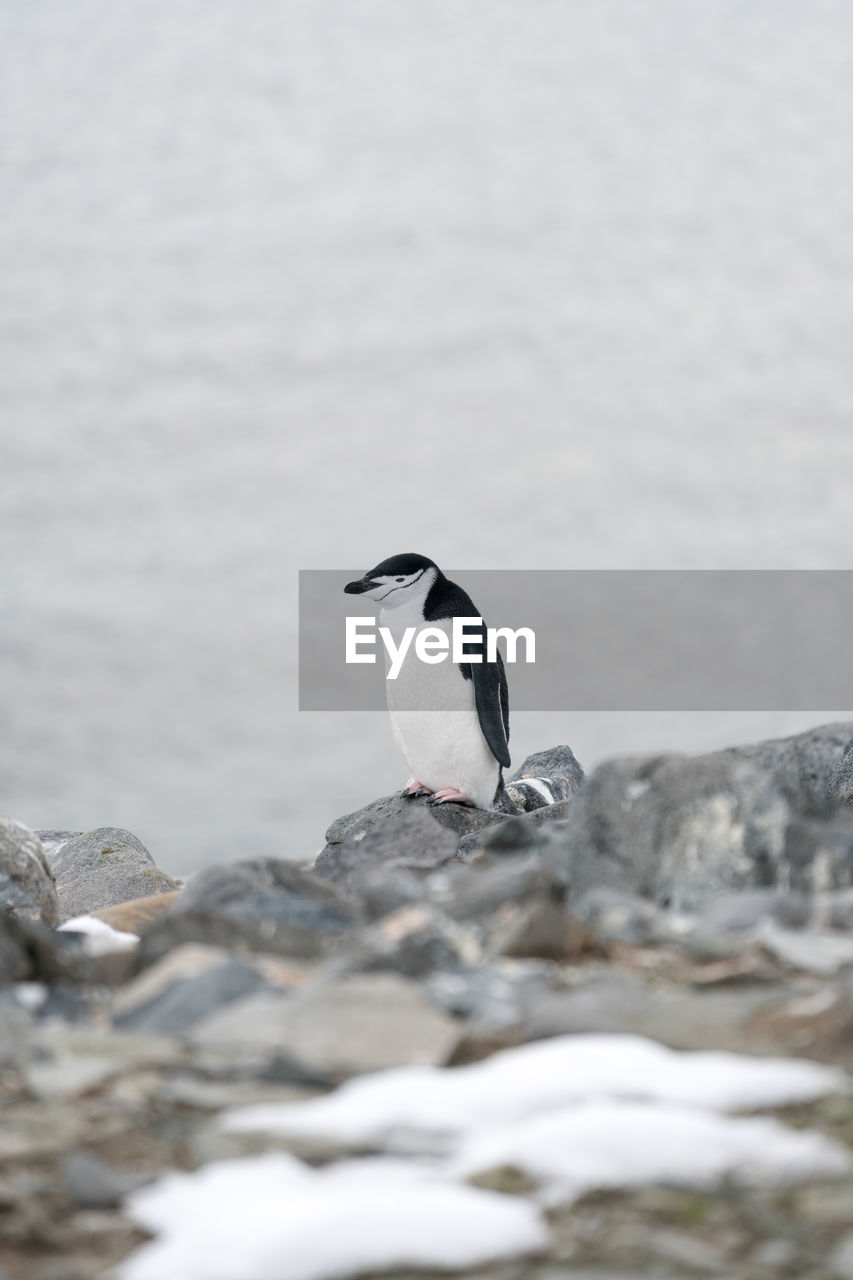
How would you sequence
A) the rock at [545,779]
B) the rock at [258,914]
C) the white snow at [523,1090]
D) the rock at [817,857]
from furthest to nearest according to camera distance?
the rock at [545,779]
the rock at [817,857]
the rock at [258,914]
the white snow at [523,1090]

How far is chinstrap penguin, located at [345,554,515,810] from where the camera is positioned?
373 inches

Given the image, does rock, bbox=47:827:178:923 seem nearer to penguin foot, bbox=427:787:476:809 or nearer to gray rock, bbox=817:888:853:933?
penguin foot, bbox=427:787:476:809

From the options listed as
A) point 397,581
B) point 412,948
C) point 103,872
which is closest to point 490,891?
point 412,948

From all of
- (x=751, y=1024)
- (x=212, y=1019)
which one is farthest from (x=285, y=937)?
(x=751, y=1024)

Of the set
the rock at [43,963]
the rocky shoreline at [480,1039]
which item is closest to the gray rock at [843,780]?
the rocky shoreline at [480,1039]

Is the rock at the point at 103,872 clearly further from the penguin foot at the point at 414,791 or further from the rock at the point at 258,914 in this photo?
the rock at the point at 258,914

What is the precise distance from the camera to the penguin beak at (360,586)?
945cm

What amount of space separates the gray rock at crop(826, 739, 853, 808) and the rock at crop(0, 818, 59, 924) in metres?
4.99

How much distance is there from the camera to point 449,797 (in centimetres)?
994

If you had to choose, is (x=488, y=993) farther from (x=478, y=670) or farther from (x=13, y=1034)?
(x=478, y=670)

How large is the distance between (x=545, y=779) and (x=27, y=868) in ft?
20.1

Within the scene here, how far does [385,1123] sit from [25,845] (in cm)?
594

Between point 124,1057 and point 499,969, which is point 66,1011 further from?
point 499,969

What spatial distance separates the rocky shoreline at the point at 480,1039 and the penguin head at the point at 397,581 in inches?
197
